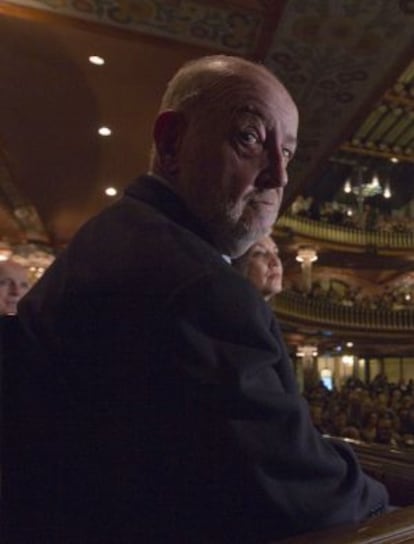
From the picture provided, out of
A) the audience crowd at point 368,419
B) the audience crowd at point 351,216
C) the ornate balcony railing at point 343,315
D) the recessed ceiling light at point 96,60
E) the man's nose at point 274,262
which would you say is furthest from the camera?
the audience crowd at point 351,216

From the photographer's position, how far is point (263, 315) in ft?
2.75

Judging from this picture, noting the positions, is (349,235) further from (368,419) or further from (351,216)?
(368,419)

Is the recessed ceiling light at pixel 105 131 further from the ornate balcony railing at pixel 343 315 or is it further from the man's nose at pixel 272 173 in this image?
the ornate balcony railing at pixel 343 315

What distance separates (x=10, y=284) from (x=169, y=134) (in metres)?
2.09

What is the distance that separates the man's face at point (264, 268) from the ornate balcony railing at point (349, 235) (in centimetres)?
1615

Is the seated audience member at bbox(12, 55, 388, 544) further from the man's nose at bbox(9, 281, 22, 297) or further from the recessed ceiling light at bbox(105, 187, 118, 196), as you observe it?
the recessed ceiling light at bbox(105, 187, 118, 196)

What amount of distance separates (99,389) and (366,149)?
49.2 ft

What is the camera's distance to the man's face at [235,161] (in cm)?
100

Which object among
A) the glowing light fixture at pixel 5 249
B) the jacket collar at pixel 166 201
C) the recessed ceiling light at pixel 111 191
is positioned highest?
the recessed ceiling light at pixel 111 191

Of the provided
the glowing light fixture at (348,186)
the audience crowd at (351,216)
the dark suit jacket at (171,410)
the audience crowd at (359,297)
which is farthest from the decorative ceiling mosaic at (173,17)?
the glowing light fixture at (348,186)

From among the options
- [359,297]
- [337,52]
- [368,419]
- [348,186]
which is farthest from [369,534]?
[359,297]

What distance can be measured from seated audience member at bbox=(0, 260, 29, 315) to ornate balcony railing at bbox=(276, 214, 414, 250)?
49.8ft

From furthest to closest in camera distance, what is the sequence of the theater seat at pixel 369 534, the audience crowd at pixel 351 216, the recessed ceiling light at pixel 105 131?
the audience crowd at pixel 351 216 → the recessed ceiling light at pixel 105 131 → the theater seat at pixel 369 534

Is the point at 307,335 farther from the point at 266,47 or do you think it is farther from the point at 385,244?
the point at 266,47
